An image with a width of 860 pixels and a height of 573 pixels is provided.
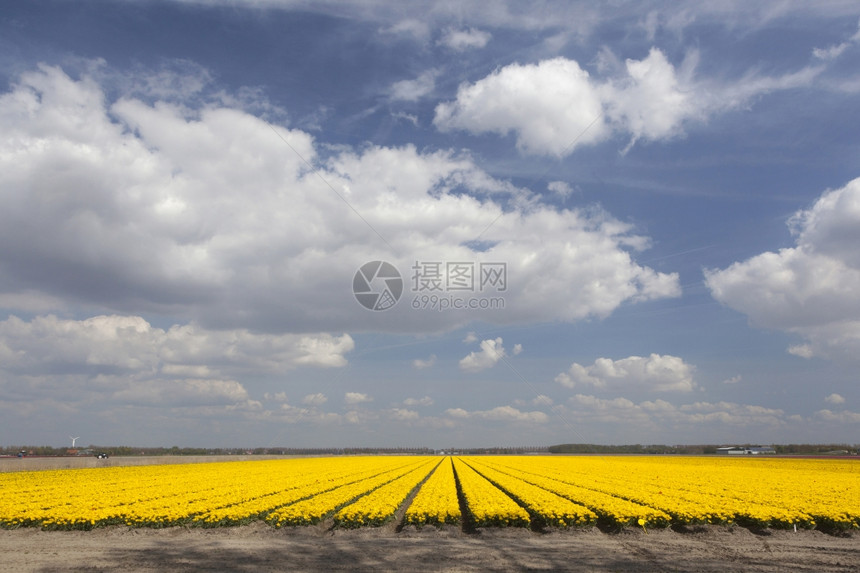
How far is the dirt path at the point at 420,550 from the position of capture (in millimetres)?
15211

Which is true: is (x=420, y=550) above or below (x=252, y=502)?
below

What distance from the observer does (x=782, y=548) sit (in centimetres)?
1792

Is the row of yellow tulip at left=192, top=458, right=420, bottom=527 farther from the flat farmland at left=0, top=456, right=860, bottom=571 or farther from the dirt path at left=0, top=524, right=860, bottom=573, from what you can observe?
the dirt path at left=0, top=524, right=860, bottom=573

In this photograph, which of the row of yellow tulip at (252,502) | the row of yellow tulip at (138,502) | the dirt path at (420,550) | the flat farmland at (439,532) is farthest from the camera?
the row of yellow tulip at (252,502)

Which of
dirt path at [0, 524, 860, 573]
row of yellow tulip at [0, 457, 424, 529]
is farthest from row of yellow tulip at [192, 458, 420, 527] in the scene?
dirt path at [0, 524, 860, 573]

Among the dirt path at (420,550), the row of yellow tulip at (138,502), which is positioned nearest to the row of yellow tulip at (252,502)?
the row of yellow tulip at (138,502)

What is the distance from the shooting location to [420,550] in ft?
55.8

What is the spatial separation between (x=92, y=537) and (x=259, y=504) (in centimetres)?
640

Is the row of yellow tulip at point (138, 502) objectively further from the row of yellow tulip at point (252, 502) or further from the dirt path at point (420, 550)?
the dirt path at point (420, 550)

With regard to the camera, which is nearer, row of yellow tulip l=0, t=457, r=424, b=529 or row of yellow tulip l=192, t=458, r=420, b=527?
row of yellow tulip l=0, t=457, r=424, b=529

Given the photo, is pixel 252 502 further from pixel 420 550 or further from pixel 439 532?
pixel 420 550

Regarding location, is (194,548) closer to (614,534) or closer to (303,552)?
(303,552)

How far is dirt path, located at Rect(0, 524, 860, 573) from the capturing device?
1521cm

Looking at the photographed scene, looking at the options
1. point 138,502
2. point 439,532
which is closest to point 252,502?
point 138,502
